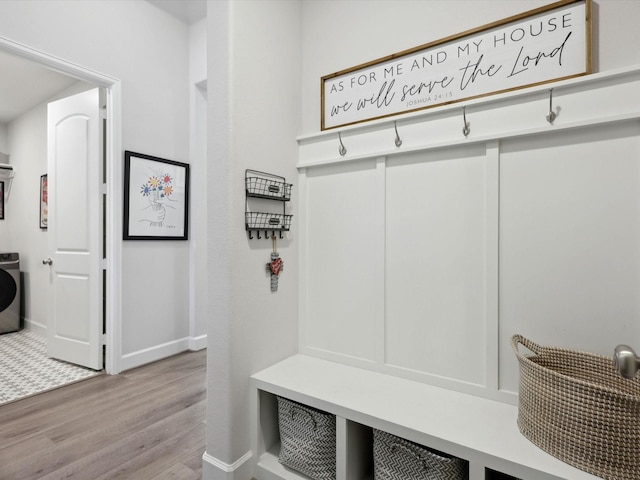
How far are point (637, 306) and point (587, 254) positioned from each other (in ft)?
0.73

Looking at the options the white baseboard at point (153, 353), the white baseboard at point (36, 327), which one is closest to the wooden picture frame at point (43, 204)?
the white baseboard at point (36, 327)

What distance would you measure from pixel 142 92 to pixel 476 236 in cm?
295

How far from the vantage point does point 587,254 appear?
125 centimetres

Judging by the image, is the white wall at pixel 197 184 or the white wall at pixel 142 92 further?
the white wall at pixel 197 184

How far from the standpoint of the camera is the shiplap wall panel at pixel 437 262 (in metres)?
1.45

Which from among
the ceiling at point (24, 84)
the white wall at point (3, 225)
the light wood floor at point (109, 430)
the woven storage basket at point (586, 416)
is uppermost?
Answer: the ceiling at point (24, 84)

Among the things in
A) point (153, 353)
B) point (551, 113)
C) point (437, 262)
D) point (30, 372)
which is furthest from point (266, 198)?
point (30, 372)

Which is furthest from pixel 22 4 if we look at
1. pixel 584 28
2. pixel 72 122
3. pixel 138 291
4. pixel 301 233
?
pixel 584 28

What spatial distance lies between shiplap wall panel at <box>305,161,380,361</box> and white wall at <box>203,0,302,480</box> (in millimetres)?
288

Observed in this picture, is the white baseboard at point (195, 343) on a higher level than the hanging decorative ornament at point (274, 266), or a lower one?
lower

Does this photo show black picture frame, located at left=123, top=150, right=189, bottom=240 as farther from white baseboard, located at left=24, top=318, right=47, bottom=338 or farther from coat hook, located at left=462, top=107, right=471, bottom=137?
coat hook, located at left=462, top=107, right=471, bottom=137

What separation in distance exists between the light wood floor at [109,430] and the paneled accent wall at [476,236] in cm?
88

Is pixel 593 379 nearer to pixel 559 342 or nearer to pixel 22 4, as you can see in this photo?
pixel 559 342

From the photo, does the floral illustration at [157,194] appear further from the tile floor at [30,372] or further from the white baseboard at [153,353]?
the tile floor at [30,372]
